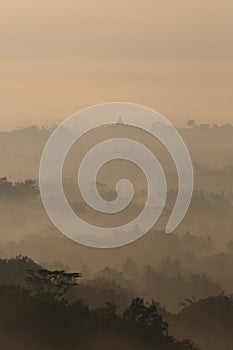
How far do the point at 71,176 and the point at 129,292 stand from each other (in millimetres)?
422

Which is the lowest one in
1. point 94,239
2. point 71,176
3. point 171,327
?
point 171,327

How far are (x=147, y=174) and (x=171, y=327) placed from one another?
19.7 inches

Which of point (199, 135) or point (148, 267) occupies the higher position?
point (199, 135)

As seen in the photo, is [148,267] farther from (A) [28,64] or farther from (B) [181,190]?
(A) [28,64]

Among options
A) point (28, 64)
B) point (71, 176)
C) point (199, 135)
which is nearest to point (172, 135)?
point (199, 135)

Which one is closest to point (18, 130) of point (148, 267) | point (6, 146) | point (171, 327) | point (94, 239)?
point (6, 146)

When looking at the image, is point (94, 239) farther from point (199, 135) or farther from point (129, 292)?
point (199, 135)

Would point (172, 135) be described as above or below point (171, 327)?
above

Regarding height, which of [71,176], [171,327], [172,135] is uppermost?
[172,135]

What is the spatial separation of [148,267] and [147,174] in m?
0.30

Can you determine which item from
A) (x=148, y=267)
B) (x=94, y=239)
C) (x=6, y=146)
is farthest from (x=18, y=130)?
(x=148, y=267)

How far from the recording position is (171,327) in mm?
2703

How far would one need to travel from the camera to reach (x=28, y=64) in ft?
9.08

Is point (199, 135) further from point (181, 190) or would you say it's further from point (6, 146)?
point (6, 146)
